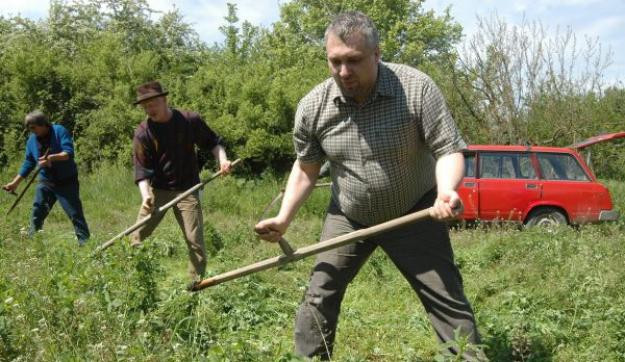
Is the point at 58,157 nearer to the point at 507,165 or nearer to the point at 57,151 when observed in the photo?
the point at 57,151

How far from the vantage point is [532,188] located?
9547mm

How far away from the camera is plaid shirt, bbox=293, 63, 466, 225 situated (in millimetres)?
2859

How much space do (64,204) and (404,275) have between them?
4594 mm

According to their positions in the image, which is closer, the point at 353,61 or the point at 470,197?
the point at 353,61

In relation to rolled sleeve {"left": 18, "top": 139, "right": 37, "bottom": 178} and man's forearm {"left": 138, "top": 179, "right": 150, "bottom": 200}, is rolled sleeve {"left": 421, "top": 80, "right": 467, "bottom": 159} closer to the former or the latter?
man's forearm {"left": 138, "top": 179, "right": 150, "bottom": 200}

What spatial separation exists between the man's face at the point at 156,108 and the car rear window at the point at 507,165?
18.7ft

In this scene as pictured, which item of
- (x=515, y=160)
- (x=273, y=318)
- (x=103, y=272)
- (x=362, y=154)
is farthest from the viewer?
(x=515, y=160)

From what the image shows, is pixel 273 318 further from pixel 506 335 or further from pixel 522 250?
pixel 522 250

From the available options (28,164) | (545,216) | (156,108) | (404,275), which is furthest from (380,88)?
(545,216)

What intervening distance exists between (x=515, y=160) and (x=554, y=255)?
12.8 feet

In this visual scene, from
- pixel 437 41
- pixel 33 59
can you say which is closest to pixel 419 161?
pixel 33 59

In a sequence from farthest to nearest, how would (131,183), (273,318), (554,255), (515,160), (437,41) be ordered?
(437,41) → (131,183) → (515,160) → (554,255) → (273,318)

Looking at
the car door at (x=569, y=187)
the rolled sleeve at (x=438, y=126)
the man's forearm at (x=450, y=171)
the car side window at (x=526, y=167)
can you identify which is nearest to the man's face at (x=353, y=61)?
the rolled sleeve at (x=438, y=126)

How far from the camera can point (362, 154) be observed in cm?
299
